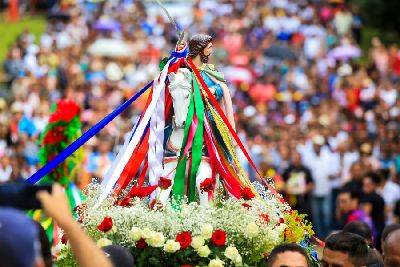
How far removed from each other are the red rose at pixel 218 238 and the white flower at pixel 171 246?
1.02 feet

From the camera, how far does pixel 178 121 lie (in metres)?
10.2

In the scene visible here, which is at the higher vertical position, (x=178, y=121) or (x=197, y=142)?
(x=178, y=121)

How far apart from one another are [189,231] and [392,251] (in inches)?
88.2

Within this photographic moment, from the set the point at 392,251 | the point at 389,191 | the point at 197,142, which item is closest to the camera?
the point at 392,251

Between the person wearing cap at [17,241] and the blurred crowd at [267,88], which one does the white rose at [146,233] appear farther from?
the blurred crowd at [267,88]

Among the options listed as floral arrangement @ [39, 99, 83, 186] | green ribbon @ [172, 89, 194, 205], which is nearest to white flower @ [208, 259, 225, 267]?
green ribbon @ [172, 89, 194, 205]

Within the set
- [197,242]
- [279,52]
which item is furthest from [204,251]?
[279,52]

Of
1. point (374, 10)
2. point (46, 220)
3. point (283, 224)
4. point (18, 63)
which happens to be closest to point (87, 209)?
point (283, 224)

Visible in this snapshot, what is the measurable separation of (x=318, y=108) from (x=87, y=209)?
14.3 meters

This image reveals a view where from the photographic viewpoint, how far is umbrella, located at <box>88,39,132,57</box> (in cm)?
2889

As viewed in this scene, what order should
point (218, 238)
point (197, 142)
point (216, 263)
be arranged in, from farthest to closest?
point (197, 142)
point (218, 238)
point (216, 263)

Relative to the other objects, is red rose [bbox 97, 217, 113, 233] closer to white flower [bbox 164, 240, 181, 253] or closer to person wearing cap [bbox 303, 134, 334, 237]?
white flower [bbox 164, 240, 181, 253]

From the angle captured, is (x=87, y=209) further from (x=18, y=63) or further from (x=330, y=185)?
(x=18, y=63)

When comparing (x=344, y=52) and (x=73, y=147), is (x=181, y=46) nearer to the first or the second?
(x=73, y=147)
